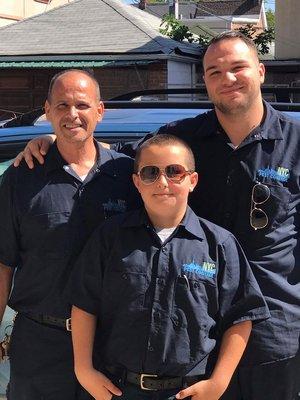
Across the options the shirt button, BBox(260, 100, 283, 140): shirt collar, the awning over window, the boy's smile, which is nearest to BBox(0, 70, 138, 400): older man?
the boy's smile

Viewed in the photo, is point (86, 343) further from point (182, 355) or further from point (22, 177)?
point (22, 177)

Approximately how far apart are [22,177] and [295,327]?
1078mm

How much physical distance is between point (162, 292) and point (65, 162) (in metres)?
0.63

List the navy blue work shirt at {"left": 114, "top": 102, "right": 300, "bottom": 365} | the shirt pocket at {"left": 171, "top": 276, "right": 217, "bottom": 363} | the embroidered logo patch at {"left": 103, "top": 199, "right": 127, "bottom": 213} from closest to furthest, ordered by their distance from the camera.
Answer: the shirt pocket at {"left": 171, "top": 276, "right": 217, "bottom": 363}, the navy blue work shirt at {"left": 114, "top": 102, "right": 300, "bottom": 365}, the embroidered logo patch at {"left": 103, "top": 199, "right": 127, "bottom": 213}

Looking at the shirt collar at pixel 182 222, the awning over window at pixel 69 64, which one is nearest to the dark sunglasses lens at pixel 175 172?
the shirt collar at pixel 182 222

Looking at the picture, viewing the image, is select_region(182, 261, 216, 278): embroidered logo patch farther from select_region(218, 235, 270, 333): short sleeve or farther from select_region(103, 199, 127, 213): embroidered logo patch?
select_region(103, 199, 127, 213): embroidered logo patch

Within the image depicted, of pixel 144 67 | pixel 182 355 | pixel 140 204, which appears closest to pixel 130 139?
pixel 140 204

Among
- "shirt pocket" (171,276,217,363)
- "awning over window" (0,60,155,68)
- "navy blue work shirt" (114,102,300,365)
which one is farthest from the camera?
"awning over window" (0,60,155,68)

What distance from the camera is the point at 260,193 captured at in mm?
2057

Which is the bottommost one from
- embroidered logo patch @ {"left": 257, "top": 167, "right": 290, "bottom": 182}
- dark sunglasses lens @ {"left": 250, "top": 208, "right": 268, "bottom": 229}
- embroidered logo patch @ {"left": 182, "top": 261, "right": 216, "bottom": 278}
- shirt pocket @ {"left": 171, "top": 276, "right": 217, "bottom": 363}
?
shirt pocket @ {"left": 171, "top": 276, "right": 217, "bottom": 363}

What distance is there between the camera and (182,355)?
1.82m

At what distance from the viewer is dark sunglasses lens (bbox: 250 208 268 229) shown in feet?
6.67

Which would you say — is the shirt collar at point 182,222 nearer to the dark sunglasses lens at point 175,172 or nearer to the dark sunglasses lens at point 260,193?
the dark sunglasses lens at point 175,172

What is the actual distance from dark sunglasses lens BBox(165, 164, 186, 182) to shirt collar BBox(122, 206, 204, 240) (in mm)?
135
